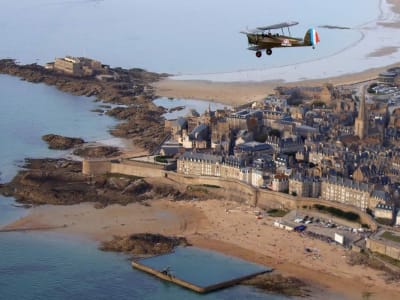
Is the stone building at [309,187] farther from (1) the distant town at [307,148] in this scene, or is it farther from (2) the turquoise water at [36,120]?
(2) the turquoise water at [36,120]

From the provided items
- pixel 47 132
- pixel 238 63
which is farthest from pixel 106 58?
pixel 47 132

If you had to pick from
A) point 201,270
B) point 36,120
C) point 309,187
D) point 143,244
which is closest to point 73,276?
point 143,244

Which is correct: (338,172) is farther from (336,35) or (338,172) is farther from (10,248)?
(336,35)

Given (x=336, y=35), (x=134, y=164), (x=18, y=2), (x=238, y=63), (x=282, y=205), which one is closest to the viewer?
(x=282, y=205)

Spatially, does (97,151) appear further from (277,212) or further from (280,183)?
(277,212)

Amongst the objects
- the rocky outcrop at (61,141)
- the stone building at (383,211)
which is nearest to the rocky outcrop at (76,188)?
the rocky outcrop at (61,141)

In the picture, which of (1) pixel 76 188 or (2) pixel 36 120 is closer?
(1) pixel 76 188
